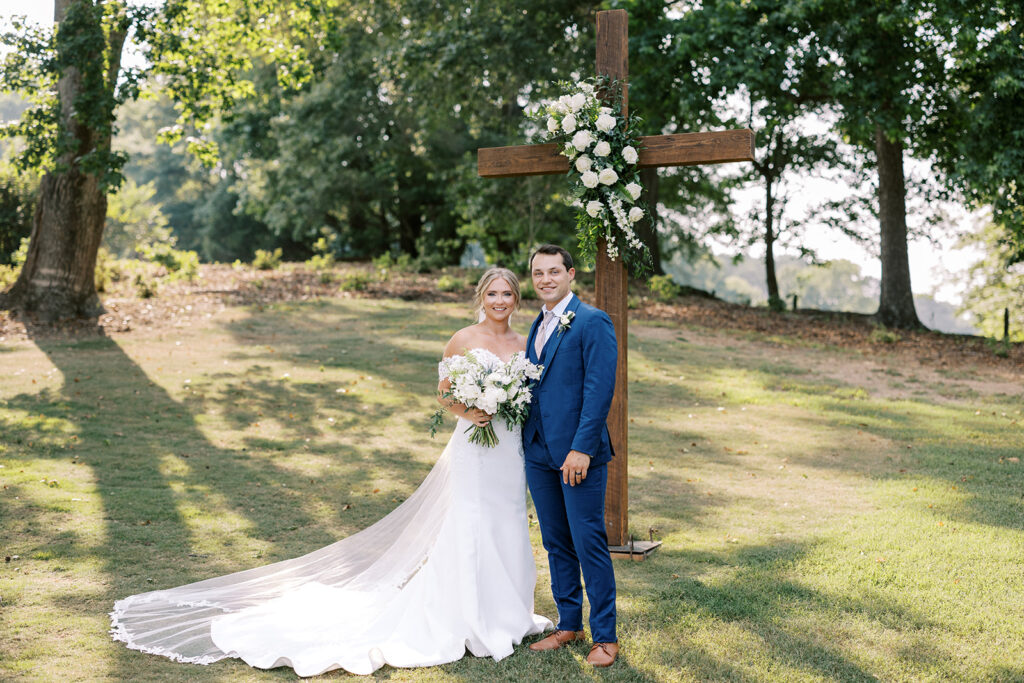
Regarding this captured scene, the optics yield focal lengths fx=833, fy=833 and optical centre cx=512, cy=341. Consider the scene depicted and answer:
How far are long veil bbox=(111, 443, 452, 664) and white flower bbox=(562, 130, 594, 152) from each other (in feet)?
7.36

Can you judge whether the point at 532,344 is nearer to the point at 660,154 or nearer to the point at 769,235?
the point at 660,154

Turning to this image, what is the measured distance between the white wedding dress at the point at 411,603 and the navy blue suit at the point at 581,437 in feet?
1.09

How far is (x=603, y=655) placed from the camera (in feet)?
14.8

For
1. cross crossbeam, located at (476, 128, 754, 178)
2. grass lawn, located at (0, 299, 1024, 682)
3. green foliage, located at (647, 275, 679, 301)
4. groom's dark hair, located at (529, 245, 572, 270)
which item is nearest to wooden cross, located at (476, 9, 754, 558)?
cross crossbeam, located at (476, 128, 754, 178)

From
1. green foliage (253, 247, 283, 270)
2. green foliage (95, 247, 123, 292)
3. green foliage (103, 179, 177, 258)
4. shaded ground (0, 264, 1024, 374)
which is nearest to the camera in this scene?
shaded ground (0, 264, 1024, 374)

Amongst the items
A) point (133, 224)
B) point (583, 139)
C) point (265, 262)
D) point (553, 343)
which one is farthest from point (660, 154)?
point (133, 224)

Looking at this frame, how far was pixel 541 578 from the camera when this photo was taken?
6.04 meters

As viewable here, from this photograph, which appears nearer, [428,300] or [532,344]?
[532,344]

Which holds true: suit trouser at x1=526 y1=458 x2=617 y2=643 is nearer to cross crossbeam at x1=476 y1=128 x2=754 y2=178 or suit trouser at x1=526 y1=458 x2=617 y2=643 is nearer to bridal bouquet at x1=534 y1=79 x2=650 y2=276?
bridal bouquet at x1=534 y1=79 x2=650 y2=276

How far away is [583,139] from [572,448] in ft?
7.66

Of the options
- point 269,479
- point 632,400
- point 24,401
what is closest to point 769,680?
point 269,479

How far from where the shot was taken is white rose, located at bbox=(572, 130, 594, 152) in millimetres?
5691

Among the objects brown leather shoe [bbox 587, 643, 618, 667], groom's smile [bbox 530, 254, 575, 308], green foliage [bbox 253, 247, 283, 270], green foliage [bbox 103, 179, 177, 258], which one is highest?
green foliage [bbox 103, 179, 177, 258]

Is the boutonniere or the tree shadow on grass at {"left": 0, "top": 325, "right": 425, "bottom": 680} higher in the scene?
the boutonniere
